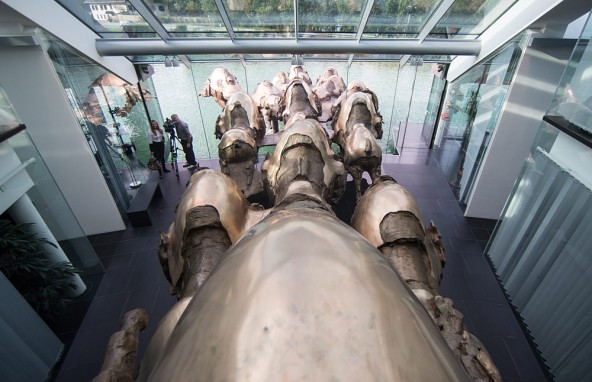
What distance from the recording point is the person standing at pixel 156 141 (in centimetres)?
737

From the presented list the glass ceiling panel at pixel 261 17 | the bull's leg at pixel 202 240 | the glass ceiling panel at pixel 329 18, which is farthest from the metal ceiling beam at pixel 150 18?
the bull's leg at pixel 202 240

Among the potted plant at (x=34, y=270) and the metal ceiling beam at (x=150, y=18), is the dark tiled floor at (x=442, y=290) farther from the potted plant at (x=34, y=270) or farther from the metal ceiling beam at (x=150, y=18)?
the metal ceiling beam at (x=150, y=18)

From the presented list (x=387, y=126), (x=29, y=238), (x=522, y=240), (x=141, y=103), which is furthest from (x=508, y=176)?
(x=141, y=103)

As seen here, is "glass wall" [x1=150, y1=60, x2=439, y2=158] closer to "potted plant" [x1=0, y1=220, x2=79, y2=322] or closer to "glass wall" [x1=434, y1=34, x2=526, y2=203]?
"glass wall" [x1=434, y1=34, x2=526, y2=203]

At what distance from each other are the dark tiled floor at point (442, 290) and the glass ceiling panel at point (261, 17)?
160 inches

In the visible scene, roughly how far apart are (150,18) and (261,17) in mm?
1972

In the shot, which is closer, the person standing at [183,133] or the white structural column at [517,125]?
the white structural column at [517,125]

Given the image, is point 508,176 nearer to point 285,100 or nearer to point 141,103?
point 285,100

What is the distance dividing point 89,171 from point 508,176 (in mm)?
7999

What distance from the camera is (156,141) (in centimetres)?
746

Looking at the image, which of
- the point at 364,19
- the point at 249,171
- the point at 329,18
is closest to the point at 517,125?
the point at 364,19

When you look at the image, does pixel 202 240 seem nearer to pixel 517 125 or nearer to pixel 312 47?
pixel 312 47

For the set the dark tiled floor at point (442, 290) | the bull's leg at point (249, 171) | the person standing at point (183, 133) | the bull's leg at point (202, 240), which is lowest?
the dark tiled floor at point (442, 290)

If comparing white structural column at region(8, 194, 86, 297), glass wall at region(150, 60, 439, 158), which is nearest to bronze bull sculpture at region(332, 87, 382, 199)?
white structural column at region(8, 194, 86, 297)
